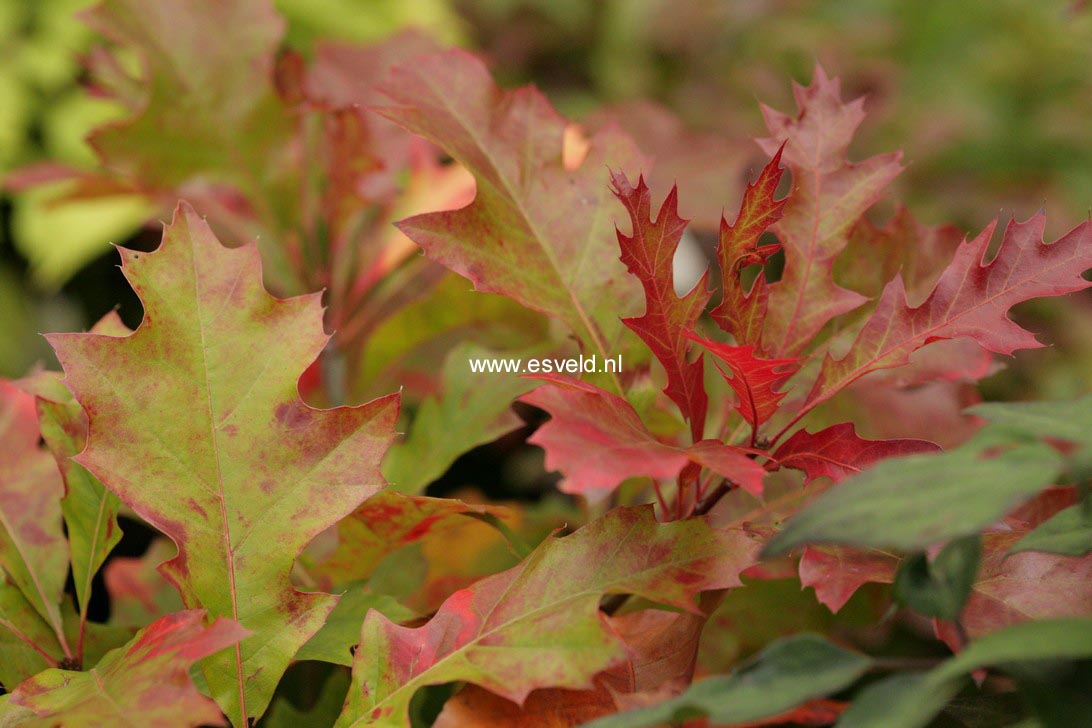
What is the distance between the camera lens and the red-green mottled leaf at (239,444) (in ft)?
1.34

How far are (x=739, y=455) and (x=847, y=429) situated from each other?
0.24 feet

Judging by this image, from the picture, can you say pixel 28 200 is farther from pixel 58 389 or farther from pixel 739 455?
pixel 739 455

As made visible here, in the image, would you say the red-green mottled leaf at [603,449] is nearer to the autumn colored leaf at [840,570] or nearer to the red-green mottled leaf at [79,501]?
the autumn colored leaf at [840,570]

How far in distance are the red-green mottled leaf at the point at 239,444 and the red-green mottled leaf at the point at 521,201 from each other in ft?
0.30

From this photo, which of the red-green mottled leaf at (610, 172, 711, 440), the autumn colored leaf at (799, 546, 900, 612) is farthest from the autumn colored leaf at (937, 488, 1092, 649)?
the red-green mottled leaf at (610, 172, 711, 440)

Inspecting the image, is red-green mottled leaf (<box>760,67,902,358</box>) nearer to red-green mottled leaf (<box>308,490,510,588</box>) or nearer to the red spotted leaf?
the red spotted leaf

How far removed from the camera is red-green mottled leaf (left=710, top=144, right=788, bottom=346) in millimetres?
396

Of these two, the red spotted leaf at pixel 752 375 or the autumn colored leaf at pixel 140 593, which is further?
the autumn colored leaf at pixel 140 593

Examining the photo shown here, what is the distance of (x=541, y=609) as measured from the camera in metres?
0.39

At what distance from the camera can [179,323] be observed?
1.34 feet

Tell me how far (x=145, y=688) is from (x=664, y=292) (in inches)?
10.4

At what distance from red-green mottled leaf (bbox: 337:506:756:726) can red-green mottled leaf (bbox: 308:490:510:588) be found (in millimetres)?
49

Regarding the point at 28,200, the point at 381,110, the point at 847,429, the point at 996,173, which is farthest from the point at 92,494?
the point at 996,173

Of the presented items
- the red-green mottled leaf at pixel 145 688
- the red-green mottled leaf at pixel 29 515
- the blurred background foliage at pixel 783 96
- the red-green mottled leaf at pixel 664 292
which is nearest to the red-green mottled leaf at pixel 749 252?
the red-green mottled leaf at pixel 664 292
